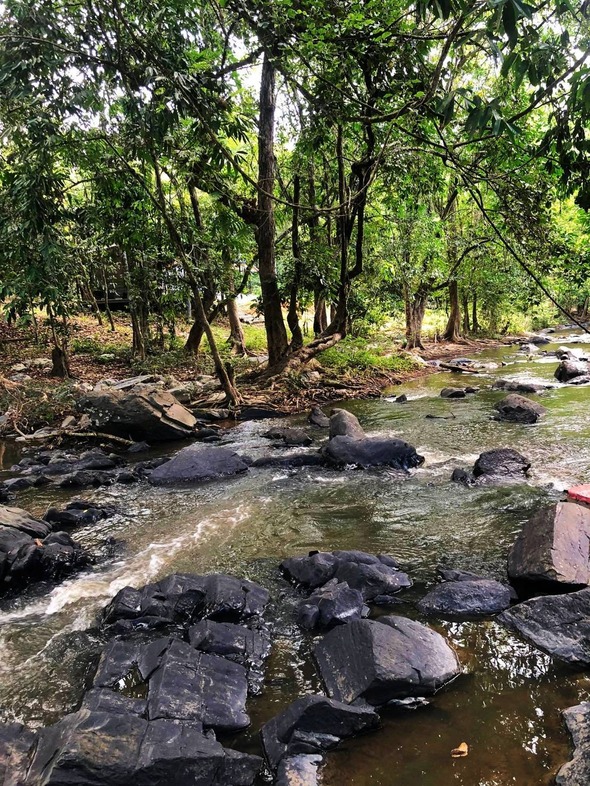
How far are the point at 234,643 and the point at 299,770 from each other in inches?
42.3

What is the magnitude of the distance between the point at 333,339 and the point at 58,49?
10.1 meters

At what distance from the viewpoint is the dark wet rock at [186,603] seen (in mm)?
3934

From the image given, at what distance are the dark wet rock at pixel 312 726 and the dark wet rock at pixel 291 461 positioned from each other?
530 cm

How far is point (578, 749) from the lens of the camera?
2545mm

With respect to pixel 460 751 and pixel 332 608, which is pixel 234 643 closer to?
pixel 332 608

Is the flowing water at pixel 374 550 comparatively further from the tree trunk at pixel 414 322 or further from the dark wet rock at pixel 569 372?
the tree trunk at pixel 414 322

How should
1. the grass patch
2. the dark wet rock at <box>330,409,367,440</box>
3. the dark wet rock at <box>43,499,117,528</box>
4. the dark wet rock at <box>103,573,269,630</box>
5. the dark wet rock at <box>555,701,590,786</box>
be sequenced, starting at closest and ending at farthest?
the dark wet rock at <box>555,701,590,786</box> → the dark wet rock at <box>103,573,269,630</box> → the dark wet rock at <box>43,499,117,528</box> → the dark wet rock at <box>330,409,367,440</box> → the grass patch

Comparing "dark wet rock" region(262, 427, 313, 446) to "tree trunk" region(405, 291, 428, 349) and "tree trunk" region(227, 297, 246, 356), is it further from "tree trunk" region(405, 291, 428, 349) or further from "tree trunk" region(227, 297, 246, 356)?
"tree trunk" region(405, 291, 428, 349)

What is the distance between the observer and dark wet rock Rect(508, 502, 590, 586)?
13.0 ft

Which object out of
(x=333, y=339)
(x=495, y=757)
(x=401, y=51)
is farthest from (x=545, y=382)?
(x=495, y=757)

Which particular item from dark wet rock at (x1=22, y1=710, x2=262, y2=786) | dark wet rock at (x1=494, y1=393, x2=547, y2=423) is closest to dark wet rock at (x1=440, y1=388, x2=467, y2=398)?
dark wet rock at (x1=494, y1=393, x2=547, y2=423)

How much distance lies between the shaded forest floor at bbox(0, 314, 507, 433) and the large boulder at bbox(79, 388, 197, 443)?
1.29 metres

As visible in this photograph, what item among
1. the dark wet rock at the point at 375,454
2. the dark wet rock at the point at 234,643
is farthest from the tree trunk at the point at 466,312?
the dark wet rock at the point at 234,643

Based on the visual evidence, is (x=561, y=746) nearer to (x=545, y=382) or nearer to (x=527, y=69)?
(x=527, y=69)
